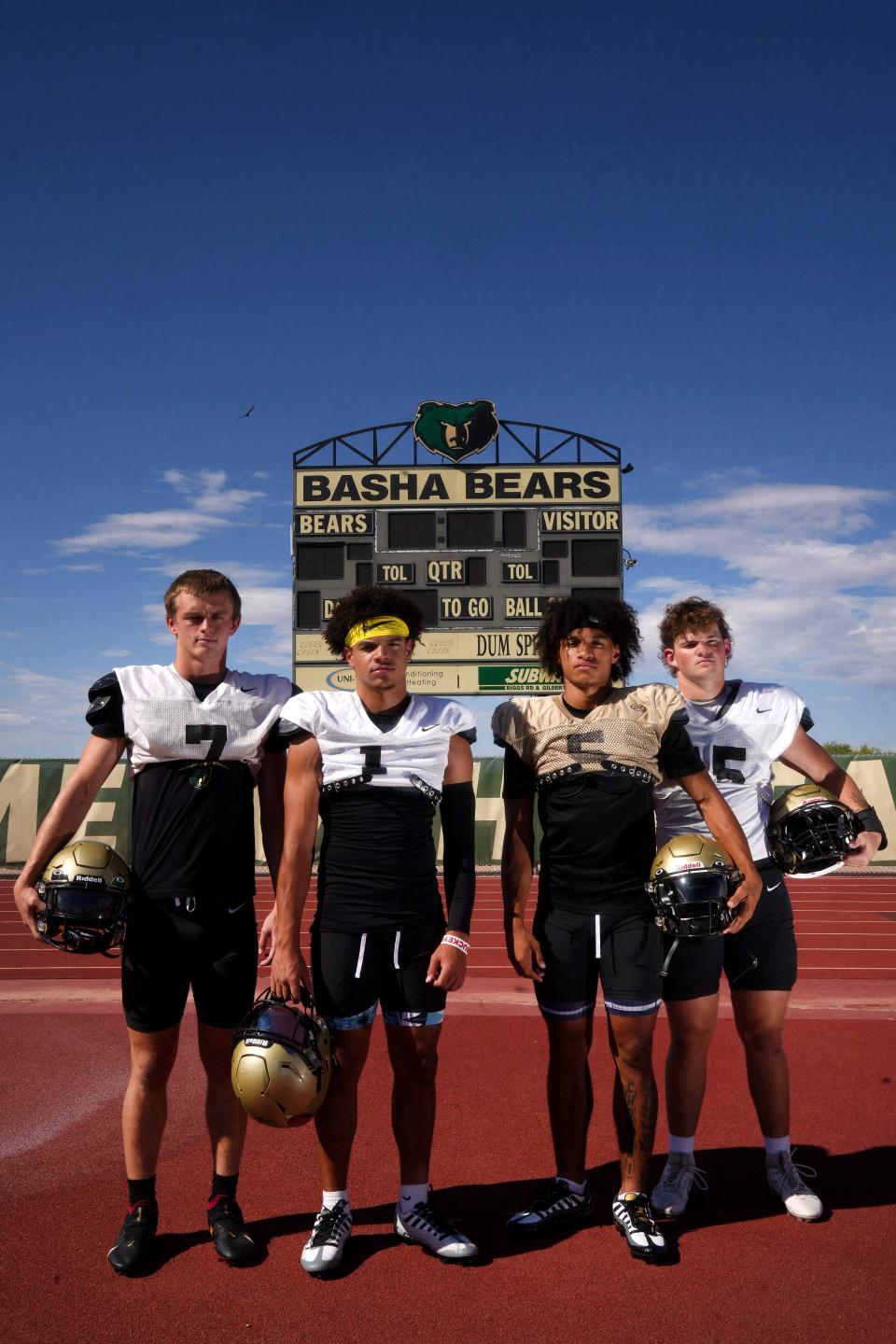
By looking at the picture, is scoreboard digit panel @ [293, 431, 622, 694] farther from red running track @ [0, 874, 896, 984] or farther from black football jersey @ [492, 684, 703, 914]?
black football jersey @ [492, 684, 703, 914]

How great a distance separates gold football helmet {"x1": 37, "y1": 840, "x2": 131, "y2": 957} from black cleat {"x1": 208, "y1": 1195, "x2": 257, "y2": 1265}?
37.5 inches

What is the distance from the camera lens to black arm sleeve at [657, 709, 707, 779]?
11.7 ft

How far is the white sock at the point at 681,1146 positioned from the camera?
12.3 feet

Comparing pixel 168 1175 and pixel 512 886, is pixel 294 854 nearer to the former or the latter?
pixel 512 886

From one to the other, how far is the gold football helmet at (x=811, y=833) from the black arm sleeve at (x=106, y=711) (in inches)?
96.3

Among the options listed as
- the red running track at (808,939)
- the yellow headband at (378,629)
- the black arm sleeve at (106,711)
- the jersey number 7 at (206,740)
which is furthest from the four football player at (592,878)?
the red running track at (808,939)

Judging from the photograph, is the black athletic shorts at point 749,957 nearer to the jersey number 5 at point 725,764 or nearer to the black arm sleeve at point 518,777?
the jersey number 5 at point 725,764

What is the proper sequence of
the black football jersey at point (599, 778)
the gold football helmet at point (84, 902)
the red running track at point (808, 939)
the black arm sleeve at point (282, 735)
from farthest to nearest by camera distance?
the red running track at point (808, 939)
the black football jersey at point (599, 778)
the black arm sleeve at point (282, 735)
the gold football helmet at point (84, 902)

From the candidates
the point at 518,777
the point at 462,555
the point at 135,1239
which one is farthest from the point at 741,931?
the point at 462,555

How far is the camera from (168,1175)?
4.02 m

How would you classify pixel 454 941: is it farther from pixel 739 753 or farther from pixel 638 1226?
pixel 739 753

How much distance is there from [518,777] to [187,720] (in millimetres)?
1183

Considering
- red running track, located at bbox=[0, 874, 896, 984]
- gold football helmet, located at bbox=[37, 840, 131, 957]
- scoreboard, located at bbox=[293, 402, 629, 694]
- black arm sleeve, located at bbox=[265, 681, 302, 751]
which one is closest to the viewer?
gold football helmet, located at bbox=[37, 840, 131, 957]

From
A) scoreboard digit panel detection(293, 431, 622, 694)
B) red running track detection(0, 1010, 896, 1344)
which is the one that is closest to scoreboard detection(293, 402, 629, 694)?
scoreboard digit panel detection(293, 431, 622, 694)
